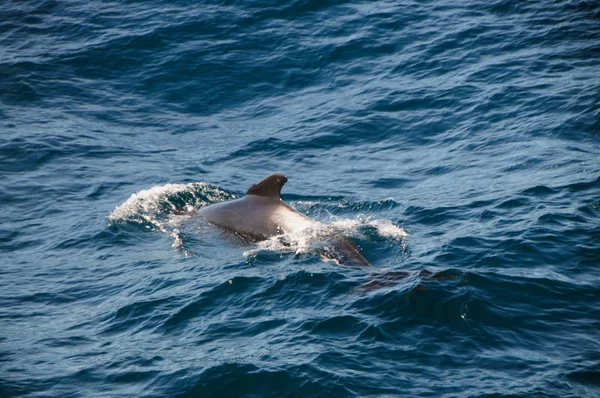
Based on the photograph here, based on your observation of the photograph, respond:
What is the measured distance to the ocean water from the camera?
398 inches

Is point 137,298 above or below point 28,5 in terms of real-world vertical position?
below

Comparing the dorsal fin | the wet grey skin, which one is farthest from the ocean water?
the dorsal fin

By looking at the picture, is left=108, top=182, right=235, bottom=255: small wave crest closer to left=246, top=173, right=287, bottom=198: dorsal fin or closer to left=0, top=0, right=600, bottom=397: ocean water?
left=0, top=0, right=600, bottom=397: ocean water

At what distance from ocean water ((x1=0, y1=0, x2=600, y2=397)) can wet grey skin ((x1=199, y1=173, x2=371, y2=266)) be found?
1.48 ft

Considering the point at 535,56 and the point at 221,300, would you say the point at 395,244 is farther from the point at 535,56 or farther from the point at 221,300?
the point at 535,56

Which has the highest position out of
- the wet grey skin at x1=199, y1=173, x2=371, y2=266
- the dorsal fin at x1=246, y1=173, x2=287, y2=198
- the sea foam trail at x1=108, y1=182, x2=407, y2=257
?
the dorsal fin at x1=246, y1=173, x2=287, y2=198

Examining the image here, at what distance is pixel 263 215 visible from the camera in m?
15.0

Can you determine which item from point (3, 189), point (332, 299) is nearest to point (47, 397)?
point (332, 299)

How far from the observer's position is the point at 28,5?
104 feet

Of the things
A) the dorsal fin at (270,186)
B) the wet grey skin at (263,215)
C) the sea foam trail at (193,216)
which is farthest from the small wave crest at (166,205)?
the dorsal fin at (270,186)

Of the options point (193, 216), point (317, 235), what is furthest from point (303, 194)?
point (317, 235)

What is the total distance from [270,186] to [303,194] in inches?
108

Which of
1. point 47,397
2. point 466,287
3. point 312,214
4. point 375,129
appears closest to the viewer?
point 47,397

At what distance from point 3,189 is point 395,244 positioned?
10702mm
